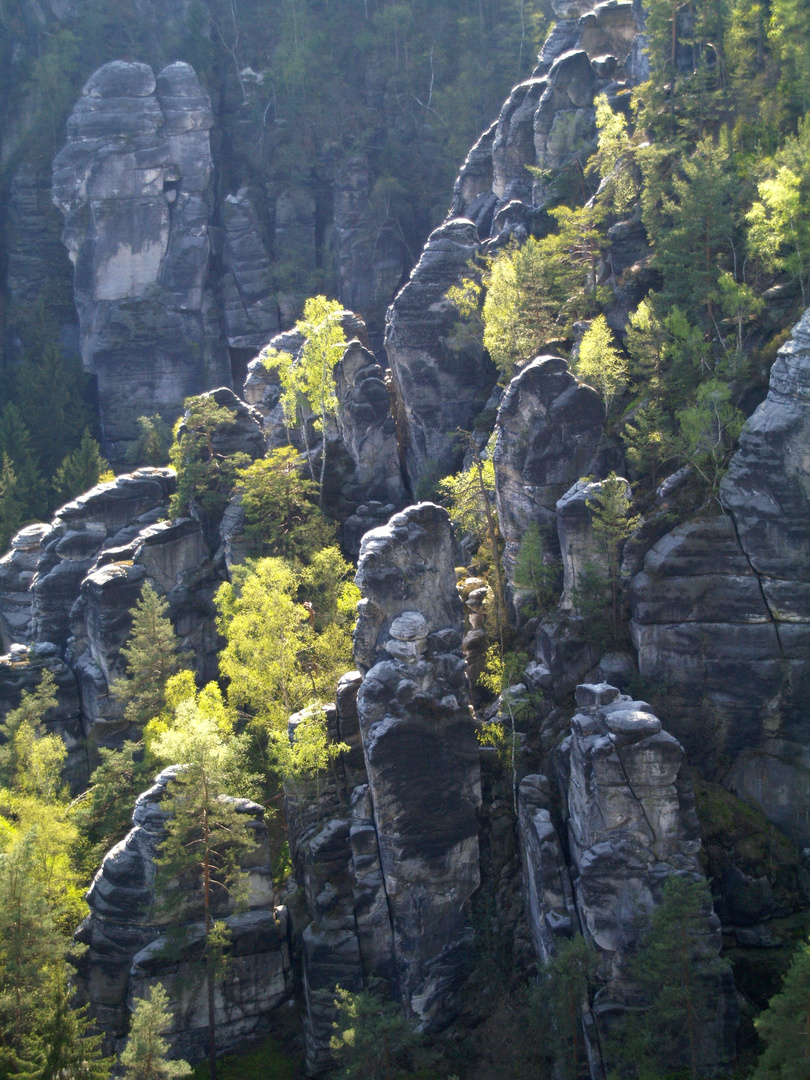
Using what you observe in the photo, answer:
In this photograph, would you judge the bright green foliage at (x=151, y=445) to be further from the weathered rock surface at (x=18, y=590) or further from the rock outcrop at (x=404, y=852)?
the rock outcrop at (x=404, y=852)

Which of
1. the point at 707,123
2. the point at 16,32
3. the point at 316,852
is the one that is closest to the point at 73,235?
the point at 16,32

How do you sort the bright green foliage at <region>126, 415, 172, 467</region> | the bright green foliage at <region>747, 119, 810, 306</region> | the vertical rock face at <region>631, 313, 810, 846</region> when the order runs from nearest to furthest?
1. the vertical rock face at <region>631, 313, 810, 846</region>
2. the bright green foliage at <region>747, 119, 810, 306</region>
3. the bright green foliage at <region>126, 415, 172, 467</region>

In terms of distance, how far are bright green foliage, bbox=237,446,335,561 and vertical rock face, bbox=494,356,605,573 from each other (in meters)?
9.25

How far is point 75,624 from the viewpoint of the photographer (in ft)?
140

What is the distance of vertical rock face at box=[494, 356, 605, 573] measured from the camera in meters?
32.1

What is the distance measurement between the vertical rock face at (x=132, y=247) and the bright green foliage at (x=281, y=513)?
30.8m

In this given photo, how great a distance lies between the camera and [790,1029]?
1883 centimetres

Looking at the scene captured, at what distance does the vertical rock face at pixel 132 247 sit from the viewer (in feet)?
223

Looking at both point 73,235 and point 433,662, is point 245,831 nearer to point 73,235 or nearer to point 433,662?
point 433,662

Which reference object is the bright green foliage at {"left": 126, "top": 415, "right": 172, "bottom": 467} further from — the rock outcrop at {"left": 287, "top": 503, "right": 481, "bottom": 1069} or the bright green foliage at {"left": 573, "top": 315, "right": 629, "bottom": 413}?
the rock outcrop at {"left": 287, "top": 503, "right": 481, "bottom": 1069}

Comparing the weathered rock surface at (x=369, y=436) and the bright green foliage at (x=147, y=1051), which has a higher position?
the weathered rock surface at (x=369, y=436)

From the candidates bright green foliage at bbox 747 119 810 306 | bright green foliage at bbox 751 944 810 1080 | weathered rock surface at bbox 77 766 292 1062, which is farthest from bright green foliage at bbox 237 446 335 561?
bright green foliage at bbox 751 944 810 1080

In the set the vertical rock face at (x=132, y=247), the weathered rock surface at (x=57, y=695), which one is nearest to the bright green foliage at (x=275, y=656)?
the weathered rock surface at (x=57, y=695)

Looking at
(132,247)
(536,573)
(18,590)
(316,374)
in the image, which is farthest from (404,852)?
(132,247)
